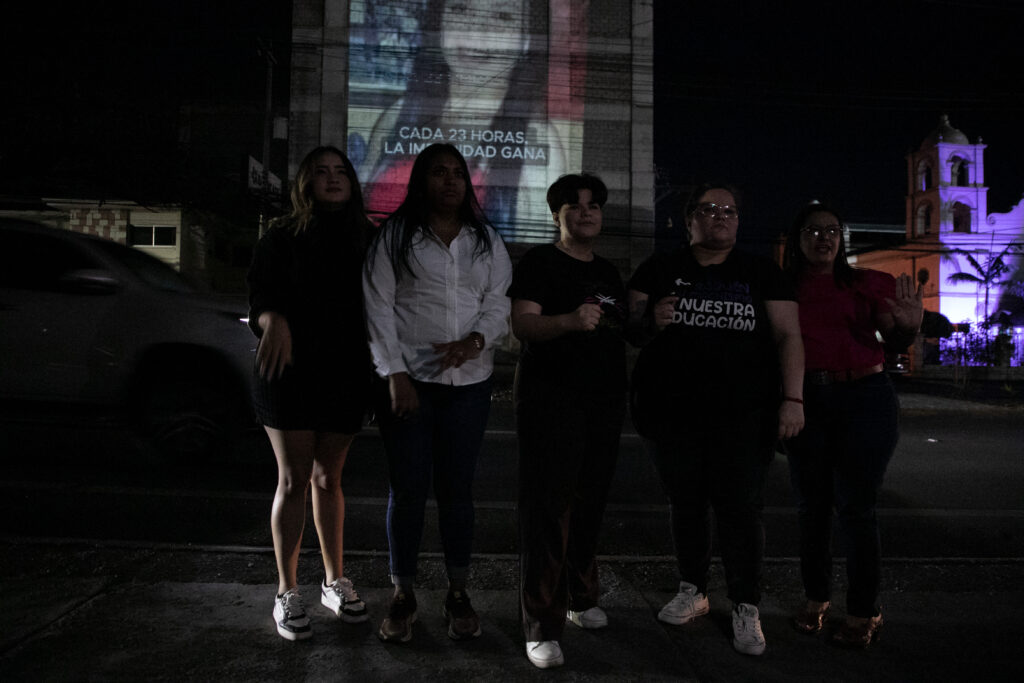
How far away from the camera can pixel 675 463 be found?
282cm

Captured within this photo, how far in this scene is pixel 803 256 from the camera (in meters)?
2.97

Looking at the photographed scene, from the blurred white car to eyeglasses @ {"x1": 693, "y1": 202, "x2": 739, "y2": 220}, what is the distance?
13.8 ft

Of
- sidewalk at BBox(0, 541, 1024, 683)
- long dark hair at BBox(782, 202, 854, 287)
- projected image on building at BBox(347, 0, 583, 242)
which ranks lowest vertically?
sidewalk at BBox(0, 541, 1024, 683)

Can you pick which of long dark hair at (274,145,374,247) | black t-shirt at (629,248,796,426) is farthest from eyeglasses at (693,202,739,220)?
long dark hair at (274,145,374,247)

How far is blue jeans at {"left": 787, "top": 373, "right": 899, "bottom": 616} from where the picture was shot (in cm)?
271

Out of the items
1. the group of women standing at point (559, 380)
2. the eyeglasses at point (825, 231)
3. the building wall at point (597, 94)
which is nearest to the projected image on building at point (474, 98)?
the building wall at point (597, 94)

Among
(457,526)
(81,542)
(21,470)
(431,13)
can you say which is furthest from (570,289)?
(431,13)

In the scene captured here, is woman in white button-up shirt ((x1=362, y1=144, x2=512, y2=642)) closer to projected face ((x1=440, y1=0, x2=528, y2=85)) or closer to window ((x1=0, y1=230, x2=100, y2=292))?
window ((x1=0, y1=230, x2=100, y2=292))

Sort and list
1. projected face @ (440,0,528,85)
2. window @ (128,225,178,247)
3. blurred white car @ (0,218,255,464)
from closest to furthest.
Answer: blurred white car @ (0,218,255,464) → projected face @ (440,0,528,85) → window @ (128,225,178,247)

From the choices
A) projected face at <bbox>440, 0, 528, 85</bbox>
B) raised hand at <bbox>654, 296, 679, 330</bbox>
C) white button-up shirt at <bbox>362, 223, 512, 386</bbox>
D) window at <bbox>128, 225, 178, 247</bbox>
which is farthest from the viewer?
window at <bbox>128, 225, 178, 247</bbox>

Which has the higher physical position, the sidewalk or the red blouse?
the red blouse

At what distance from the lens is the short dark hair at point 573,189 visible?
2744 mm

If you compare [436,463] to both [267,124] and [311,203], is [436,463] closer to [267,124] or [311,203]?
[311,203]

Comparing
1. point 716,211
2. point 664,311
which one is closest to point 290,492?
point 664,311
